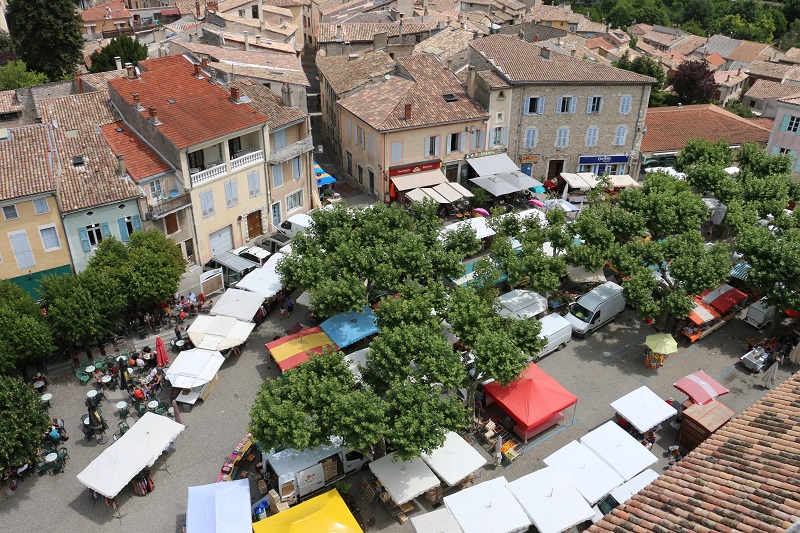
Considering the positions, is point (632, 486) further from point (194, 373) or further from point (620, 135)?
point (620, 135)

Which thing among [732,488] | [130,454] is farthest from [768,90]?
[130,454]

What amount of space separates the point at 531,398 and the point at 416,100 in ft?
90.8

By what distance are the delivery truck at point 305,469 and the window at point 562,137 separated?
34.7m

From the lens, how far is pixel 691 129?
60344 mm

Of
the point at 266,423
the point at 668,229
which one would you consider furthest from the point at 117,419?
the point at 668,229

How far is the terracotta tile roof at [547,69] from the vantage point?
163 ft

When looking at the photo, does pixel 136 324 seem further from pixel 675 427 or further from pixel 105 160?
pixel 675 427

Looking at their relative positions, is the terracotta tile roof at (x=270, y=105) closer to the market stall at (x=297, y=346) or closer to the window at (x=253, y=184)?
the window at (x=253, y=184)

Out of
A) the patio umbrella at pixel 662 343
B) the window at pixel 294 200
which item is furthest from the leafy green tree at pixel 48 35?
the patio umbrella at pixel 662 343

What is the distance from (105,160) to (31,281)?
315 inches

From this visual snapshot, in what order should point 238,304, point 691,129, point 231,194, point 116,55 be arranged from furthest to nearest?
point 116,55, point 691,129, point 231,194, point 238,304

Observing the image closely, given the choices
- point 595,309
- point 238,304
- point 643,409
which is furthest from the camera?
point 595,309

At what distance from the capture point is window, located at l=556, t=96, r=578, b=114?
50.6 metres

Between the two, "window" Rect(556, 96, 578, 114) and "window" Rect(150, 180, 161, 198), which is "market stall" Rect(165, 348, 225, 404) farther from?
"window" Rect(556, 96, 578, 114)
